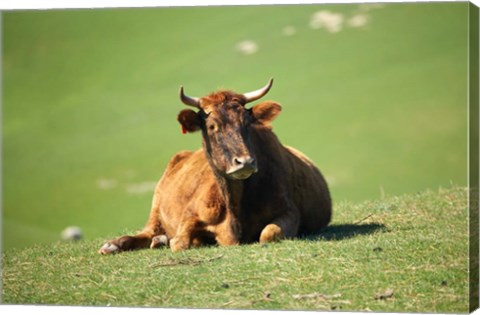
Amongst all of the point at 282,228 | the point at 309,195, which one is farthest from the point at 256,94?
the point at 309,195

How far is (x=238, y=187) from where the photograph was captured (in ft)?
47.0

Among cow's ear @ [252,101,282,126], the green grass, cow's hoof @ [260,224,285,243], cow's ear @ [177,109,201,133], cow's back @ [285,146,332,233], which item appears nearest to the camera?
the green grass

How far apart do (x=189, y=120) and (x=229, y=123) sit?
571mm

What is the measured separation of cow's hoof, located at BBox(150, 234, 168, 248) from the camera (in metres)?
15.5

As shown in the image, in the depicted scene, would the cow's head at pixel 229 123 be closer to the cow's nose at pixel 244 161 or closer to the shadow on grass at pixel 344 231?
the cow's nose at pixel 244 161

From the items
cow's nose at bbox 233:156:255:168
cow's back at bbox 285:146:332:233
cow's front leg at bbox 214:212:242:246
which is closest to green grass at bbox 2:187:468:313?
cow's front leg at bbox 214:212:242:246

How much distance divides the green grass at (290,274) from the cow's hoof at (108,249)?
24 centimetres

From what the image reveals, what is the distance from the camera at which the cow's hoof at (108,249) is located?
15125mm

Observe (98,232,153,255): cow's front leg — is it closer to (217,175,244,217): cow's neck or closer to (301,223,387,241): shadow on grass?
(217,175,244,217): cow's neck

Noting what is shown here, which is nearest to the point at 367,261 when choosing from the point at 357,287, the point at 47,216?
the point at 357,287

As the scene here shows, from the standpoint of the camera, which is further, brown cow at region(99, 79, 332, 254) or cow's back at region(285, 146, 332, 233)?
cow's back at region(285, 146, 332, 233)

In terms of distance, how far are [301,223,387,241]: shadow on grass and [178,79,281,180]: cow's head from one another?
1310 mm

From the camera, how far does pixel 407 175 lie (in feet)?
59.5

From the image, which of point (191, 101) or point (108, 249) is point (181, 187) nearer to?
point (108, 249)
